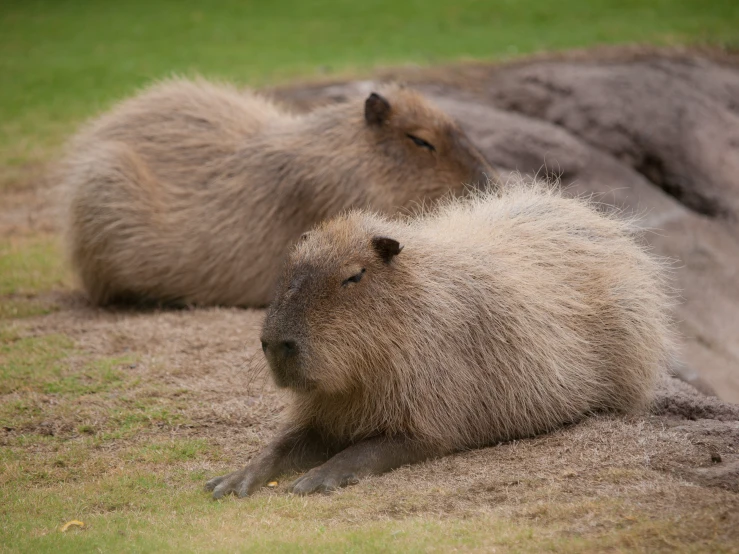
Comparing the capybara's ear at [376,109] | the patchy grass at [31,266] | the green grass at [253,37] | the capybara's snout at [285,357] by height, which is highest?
the capybara's ear at [376,109]

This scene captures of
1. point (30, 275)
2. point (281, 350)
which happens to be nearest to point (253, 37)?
point (30, 275)

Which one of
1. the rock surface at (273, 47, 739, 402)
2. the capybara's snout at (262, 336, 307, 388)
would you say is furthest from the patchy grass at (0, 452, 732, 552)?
the rock surface at (273, 47, 739, 402)

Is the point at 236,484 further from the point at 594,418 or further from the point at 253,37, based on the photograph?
the point at 253,37

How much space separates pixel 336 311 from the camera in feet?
15.0

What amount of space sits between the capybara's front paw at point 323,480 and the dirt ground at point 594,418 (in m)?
0.10

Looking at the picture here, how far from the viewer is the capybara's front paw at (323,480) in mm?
4402

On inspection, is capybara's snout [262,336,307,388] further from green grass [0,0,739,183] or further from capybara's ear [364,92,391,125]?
green grass [0,0,739,183]

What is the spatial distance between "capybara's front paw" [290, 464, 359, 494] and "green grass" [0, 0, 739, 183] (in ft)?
25.4

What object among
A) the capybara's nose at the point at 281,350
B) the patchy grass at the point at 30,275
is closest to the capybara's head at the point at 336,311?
the capybara's nose at the point at 281,350

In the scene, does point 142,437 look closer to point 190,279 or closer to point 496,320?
point 496,320

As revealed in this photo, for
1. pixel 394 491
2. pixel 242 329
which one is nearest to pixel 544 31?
pixel 242 329

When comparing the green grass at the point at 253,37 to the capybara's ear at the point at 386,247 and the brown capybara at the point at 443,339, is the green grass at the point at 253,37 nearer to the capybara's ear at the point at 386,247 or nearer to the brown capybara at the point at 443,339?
the brown capybara at the point at 443,339

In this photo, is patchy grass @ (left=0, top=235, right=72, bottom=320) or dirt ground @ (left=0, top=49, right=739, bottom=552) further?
patchy grass @ (left=0, top=235, right=72, bottom=320)

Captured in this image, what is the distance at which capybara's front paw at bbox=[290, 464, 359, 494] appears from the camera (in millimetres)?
4402
